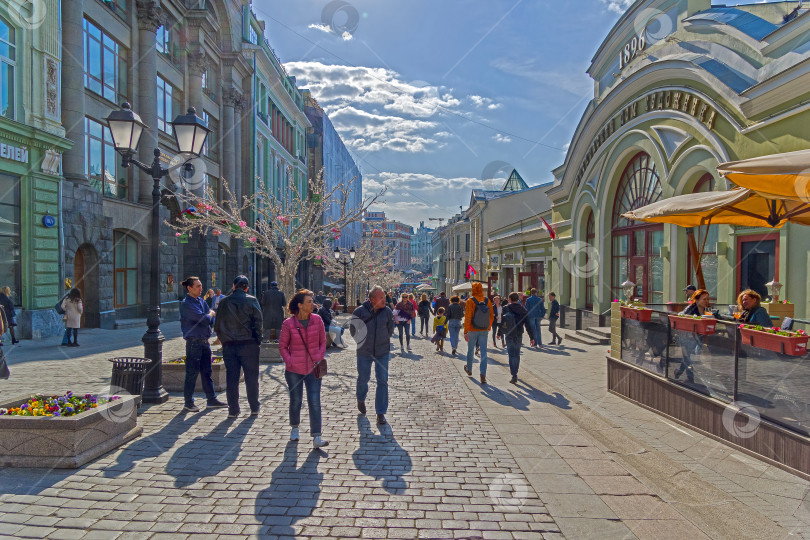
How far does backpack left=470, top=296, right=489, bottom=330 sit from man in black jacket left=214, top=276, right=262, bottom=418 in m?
4.04

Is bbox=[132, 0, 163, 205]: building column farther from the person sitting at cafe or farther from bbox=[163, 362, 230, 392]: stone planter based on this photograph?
the person sitting at cafe

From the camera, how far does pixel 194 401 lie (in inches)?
274

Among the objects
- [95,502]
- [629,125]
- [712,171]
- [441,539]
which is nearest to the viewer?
[441,539]

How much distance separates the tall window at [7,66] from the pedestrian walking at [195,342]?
35.4ft

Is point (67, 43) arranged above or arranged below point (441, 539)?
above

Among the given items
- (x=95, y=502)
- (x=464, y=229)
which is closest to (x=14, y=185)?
(x=95, y=502)

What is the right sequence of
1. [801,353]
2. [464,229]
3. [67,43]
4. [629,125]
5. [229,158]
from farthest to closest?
[464,229]
[229,158]
[67,43]
[629,125]
[801,353]

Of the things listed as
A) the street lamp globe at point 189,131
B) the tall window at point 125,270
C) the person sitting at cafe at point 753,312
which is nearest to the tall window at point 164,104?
the tall window at point 125,270

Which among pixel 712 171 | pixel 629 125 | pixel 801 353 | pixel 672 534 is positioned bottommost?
pixel 672 534

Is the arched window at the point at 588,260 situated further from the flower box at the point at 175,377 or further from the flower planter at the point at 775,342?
the flower box at the point at 175,377

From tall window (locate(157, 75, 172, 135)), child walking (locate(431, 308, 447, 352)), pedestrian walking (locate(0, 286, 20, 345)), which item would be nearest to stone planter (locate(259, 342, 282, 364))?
child walking (locate(431, 308, 447, 352))

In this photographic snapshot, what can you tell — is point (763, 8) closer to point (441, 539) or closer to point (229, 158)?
point (441, 539)

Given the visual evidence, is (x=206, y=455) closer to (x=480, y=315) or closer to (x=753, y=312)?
(x=480, y=315)

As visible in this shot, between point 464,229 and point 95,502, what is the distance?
169 ft
